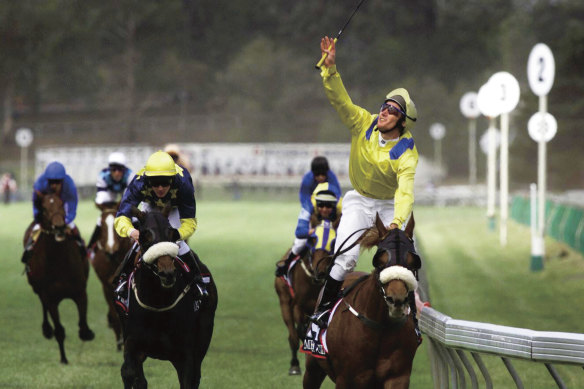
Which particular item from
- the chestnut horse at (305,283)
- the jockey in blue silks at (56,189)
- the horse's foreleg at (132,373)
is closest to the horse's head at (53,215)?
the jockey in blue silks at (56,189)

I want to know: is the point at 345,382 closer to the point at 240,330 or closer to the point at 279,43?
the point at 240,330

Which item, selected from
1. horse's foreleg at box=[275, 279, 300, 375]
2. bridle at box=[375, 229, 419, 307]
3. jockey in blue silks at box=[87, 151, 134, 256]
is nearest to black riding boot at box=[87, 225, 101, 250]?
jockey in blue silks at box=[87, 151, 134, 256]

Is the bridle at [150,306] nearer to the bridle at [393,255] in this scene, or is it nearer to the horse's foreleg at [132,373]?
the horse's foreleg at [132,373]

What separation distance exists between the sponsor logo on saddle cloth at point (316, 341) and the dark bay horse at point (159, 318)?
1016 mm

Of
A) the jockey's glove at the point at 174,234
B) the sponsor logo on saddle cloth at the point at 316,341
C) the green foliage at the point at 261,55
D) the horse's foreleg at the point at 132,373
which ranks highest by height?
the green foliage at the point at 261,55

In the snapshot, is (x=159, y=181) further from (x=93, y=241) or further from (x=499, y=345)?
(x=93, y=241)

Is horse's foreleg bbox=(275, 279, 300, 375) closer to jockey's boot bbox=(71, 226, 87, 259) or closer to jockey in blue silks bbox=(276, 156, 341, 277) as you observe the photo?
jockey in blue silks bbox=(276, 156, 341, 277)

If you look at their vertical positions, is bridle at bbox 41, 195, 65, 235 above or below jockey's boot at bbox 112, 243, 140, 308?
→ above

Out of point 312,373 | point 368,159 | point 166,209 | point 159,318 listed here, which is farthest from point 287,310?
point 368,159

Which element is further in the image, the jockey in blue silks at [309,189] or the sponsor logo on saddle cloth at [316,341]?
the jockey in blue silks at [309,189]

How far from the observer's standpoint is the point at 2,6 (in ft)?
261

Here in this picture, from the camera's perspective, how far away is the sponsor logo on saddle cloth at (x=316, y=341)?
278 inches

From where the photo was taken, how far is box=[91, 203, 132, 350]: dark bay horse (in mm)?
12188

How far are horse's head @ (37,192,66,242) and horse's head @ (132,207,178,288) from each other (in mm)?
3889
